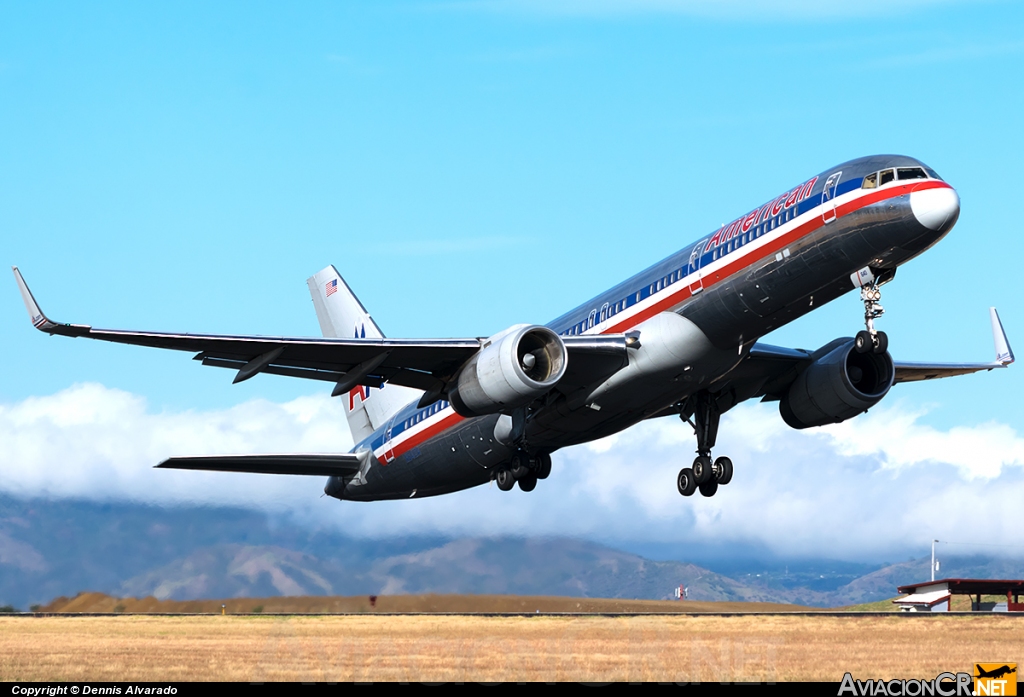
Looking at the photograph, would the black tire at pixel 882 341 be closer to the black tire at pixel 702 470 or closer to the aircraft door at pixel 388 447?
the black tire at pixel 702 470

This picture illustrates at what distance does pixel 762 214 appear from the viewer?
3186 centimetres

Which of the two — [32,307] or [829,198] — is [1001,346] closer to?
[829,198]

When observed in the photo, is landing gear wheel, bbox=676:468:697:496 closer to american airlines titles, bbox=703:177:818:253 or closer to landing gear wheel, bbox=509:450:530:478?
landing gear wheel, bbox=509:450:530:478

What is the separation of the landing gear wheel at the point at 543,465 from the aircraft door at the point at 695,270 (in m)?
8.61

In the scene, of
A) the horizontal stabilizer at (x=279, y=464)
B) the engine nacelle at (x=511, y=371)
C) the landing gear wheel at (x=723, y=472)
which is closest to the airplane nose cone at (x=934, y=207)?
the engine nacelle at (x=511, y=371)

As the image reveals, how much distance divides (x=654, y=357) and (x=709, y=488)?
7.47m

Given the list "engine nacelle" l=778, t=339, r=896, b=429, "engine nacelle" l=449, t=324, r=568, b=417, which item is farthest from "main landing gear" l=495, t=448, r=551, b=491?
"engine nacelle" l=778, t=339, r=896, b=429

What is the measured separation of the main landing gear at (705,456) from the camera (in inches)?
1535

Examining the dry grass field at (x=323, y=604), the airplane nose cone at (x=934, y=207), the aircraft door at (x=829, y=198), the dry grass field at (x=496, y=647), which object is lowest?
the dry grass field at (x=496, y=647)

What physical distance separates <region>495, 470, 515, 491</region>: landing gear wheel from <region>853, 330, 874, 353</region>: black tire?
1160 centimetres

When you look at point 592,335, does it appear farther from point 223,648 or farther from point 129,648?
point 129,648

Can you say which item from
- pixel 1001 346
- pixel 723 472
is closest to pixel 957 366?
pixel 1001 346

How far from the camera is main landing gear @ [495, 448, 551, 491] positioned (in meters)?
38.3

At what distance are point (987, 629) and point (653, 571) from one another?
543 inches
